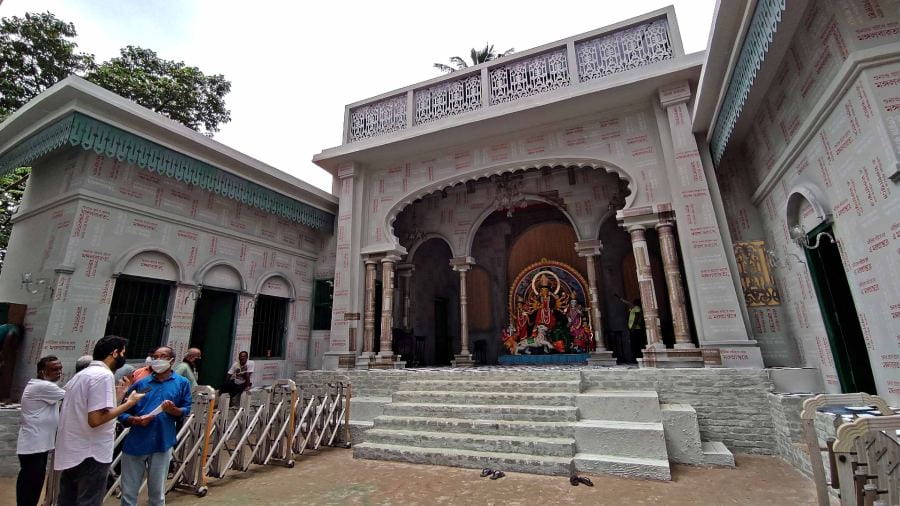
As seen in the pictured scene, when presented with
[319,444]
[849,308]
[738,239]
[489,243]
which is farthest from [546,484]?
A: [489,243]

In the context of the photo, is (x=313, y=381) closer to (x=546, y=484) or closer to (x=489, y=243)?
(x=546, y=484)

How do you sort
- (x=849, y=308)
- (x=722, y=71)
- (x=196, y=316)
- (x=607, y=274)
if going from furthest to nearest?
(x=607, y=274) < (x=196, y=316) < (x=722, y=71) < (x=849, y=308)

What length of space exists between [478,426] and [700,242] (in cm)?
427

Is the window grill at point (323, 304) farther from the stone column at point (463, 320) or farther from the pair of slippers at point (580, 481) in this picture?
the pair of slippers at point (580, 481)

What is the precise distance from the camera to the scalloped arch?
6871 mm

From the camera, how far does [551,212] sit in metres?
10.9

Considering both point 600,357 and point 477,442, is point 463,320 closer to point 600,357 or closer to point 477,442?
point 600,357

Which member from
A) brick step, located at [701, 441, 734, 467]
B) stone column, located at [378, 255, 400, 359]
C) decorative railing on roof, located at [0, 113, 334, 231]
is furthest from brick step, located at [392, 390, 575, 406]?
decorative railing on roof, located at [0, 113, 334, 231]

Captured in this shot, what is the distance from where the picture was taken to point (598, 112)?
7.21m

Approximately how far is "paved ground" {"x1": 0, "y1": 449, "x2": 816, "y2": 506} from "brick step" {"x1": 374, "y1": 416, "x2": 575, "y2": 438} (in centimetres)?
59

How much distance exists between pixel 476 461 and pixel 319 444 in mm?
2343

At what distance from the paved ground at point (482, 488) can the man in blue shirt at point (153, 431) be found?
31.7 inches

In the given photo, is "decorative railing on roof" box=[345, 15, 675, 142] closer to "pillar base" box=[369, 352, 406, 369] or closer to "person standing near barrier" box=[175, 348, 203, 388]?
"pillar base" box=[369, 352, 406, 369]

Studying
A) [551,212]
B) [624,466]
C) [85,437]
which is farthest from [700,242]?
[85,437]
